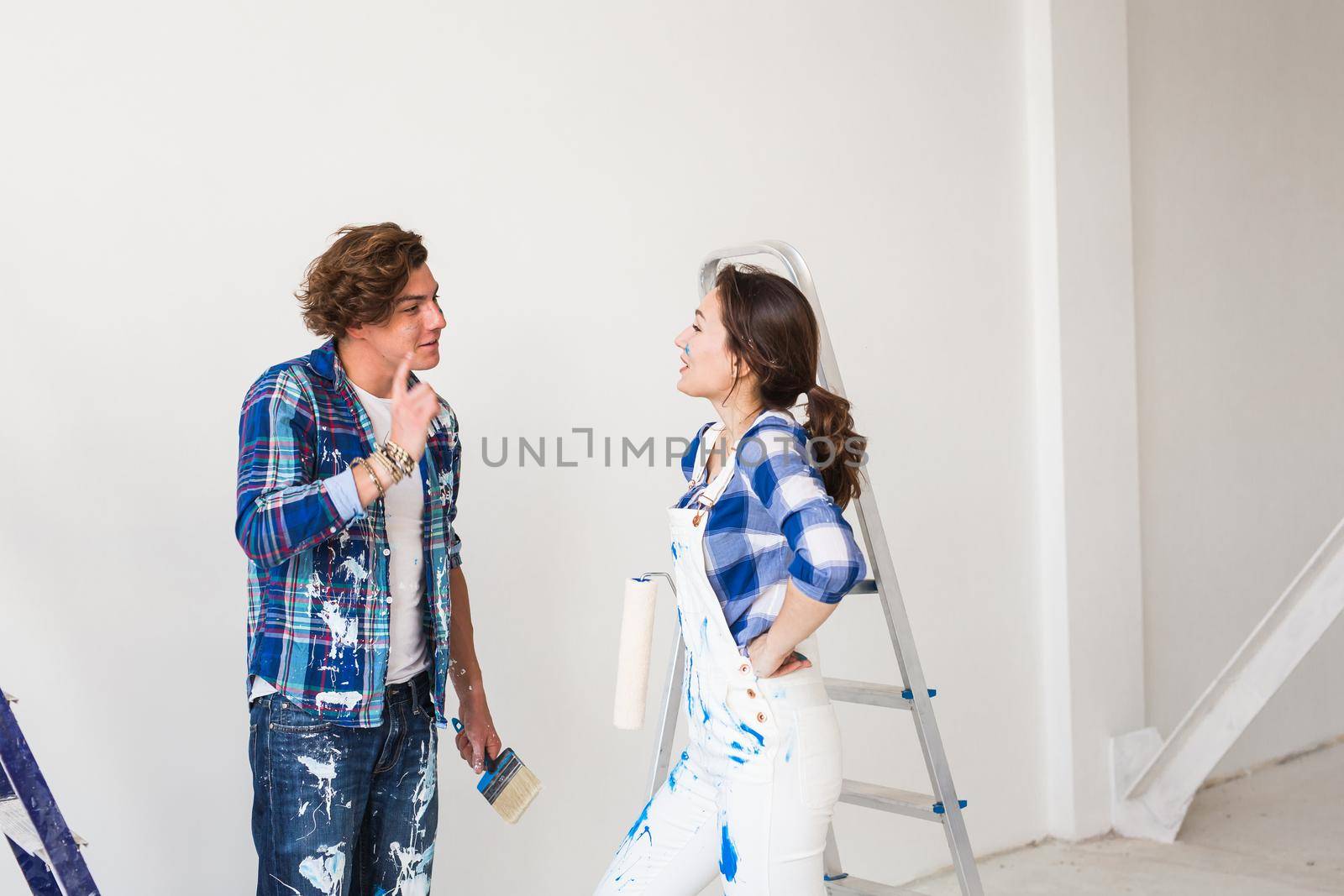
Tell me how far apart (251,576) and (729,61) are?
2051 mm

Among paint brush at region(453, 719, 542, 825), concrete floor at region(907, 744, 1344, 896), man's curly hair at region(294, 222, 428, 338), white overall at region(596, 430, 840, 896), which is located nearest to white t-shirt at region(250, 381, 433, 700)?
man's curly hair at region(294, 222, 428, 338)

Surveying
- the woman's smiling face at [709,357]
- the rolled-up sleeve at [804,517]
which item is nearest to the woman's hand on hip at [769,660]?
the rolled-up sleeve at [804,517]

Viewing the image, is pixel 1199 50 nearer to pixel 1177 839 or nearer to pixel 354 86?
pixel 1177 839

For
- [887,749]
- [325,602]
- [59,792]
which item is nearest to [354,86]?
[325,602]

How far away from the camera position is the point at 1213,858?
149 inches

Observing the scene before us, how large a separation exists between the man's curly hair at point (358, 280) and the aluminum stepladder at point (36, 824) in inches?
29.2

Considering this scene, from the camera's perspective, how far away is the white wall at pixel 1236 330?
4430mm

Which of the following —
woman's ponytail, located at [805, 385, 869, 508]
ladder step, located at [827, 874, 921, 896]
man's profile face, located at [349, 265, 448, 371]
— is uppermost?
man's profile face, located at [349, 265, 448, 371]

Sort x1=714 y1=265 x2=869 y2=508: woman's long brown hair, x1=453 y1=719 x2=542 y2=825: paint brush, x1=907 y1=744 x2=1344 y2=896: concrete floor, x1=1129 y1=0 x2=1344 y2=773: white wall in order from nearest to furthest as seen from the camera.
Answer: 1. x1=714 y1=265 x2=869 y2=508: woman's long brown hair
2. x1=453 y1=719 x2=542 y2=825: paint brush
3. x1=907 y1=744 x2=1344 y2=896: concrete floor
4. x1=1129 y1=0 x2=1344 y2=773: white wall

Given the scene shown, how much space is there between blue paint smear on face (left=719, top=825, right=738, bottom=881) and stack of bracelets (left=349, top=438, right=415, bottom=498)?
0.73m

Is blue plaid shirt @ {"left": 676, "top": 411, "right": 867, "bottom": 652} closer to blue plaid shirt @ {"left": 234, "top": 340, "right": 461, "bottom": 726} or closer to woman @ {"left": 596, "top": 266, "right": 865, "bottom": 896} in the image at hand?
woman @ {"left": 596, "top": 266, "right": 865, "bottom": 896}

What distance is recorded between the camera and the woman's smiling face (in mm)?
1897

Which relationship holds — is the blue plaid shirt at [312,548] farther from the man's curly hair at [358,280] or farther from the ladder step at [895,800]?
the ladder step at [895,800]

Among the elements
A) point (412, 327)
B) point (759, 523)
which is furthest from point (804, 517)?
point (412, 327)
